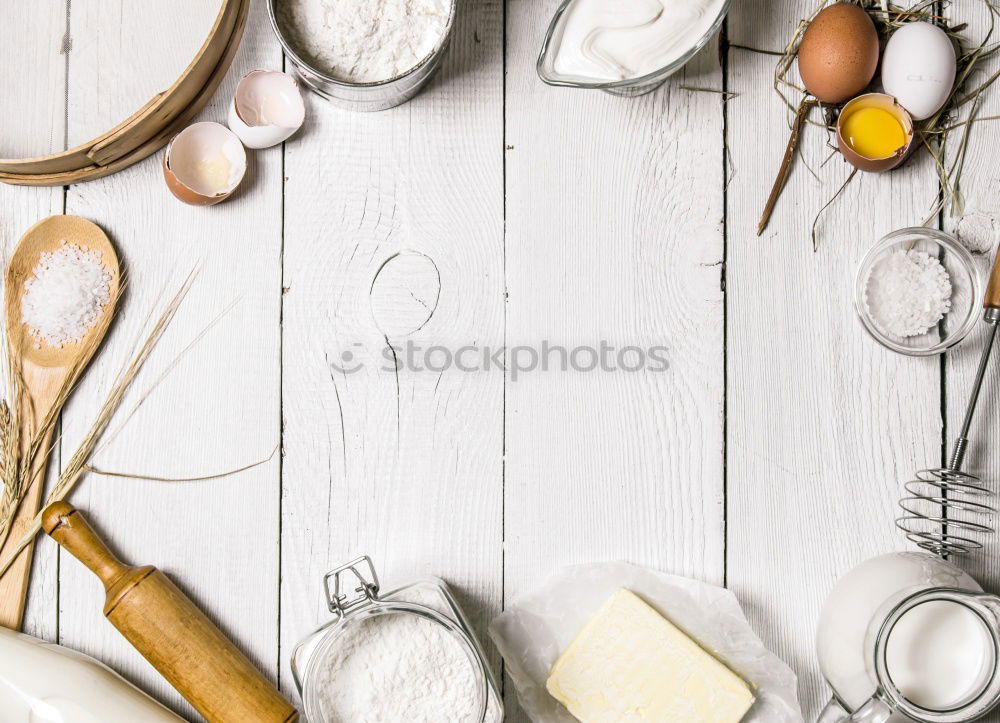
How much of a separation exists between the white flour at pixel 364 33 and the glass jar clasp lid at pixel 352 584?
1.56 ft

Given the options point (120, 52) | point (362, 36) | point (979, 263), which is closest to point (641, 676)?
point (979, 263)

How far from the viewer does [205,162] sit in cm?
78

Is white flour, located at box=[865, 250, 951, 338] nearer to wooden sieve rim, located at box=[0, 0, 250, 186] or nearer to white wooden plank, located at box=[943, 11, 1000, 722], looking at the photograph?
white wooden plank, located at box=[943, 11, 1000, 722]

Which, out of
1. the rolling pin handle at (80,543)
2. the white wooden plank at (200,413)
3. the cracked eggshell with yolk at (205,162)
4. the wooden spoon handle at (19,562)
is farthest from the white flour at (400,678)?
the cracked eggshell with yolk at (205,162)

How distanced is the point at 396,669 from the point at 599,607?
0.71 ft

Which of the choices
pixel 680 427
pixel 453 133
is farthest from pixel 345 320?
pixel 680 427

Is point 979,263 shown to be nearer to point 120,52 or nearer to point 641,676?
point 641,676

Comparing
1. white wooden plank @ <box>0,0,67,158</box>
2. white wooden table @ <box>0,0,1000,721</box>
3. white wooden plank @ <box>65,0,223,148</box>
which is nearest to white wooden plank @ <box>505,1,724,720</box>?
white wooden table @ <box>0,0,1000,721</box>

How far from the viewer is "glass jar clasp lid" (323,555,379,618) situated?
2.27 ft

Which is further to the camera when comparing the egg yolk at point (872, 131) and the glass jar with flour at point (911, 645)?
the egg yolk at point (872, 131)

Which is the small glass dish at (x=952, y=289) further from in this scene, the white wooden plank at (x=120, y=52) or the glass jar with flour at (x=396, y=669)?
the white wooden plank at (x=120, y=52)

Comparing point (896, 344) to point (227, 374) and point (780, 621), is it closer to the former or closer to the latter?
point (780, 621)

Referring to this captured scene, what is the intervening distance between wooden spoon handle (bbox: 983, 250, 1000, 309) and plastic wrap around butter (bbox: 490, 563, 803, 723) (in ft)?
1.24

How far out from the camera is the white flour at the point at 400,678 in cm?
68
